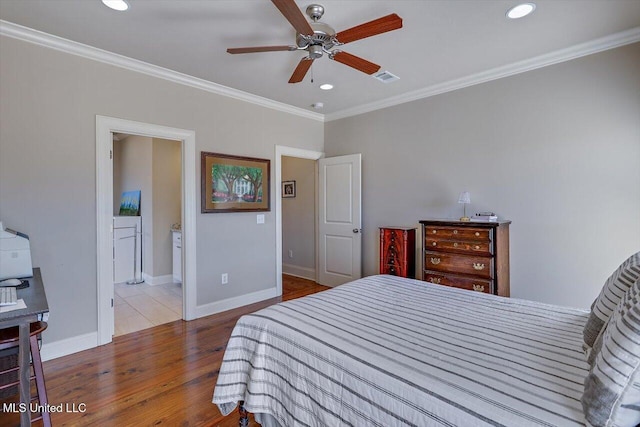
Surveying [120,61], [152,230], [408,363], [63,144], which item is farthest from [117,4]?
[152,230]

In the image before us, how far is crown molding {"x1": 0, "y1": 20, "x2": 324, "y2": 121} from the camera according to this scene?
2387mm

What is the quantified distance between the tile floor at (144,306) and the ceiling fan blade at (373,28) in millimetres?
3259

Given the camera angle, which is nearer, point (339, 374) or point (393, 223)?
point (339, 374)

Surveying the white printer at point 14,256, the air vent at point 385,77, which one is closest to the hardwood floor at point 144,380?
the white printer at point 14,256

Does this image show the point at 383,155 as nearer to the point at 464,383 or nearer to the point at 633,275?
the point at 633,275

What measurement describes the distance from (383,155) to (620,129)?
2305 mm

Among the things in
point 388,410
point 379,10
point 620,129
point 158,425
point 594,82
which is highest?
point 379,10

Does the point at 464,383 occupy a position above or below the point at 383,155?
below

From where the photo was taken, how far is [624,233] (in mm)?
2617

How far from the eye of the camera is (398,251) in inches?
146

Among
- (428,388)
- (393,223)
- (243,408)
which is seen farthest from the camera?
(393,223)

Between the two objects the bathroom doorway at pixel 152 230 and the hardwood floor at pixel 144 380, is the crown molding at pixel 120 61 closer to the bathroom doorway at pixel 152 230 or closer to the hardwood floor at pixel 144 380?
the bathroom doorway at pixel 152 230

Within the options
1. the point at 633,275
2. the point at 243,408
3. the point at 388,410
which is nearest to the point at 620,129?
the point at 633,275

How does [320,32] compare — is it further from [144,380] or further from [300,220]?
[300,220]
